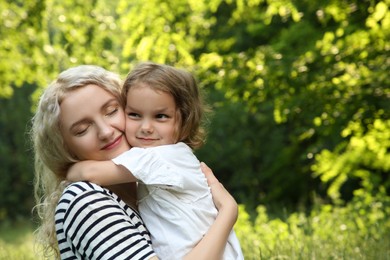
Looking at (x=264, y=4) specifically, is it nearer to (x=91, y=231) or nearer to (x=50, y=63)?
(x=50, y=63)

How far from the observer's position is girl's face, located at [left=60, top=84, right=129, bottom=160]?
236 centimetres

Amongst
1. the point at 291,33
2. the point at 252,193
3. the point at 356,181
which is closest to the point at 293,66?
the point at 291,33

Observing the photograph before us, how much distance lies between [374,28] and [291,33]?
1.89m

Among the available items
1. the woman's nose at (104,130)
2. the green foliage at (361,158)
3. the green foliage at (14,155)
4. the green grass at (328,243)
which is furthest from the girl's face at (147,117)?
the green foliage at (14,155)

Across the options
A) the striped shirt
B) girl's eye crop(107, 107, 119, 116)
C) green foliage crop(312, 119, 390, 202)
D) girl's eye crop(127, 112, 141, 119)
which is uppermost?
girl's eye crop(107, 107, 119, 116)

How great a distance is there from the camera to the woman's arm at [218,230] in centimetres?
219

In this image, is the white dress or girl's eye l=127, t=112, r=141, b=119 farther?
girl's eye l=127, t=112, r=141, b=119

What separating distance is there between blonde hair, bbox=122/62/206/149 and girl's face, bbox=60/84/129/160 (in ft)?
0.45

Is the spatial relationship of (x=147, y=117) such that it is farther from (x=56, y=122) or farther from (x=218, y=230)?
(x=218, y=230)

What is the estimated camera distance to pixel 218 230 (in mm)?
2271

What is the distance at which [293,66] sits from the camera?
582 cm

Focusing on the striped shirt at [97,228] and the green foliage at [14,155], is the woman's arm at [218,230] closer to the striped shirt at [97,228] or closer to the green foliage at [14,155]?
the striped shirt at [97,228]

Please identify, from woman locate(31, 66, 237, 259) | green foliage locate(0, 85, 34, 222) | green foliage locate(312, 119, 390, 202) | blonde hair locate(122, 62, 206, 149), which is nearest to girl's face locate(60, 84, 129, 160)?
woman locate(31, 66, 237, 259)

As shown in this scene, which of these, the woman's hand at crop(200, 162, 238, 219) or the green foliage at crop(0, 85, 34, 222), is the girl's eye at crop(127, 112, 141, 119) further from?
the green foliage at crop(0, 85, 34, 222)
